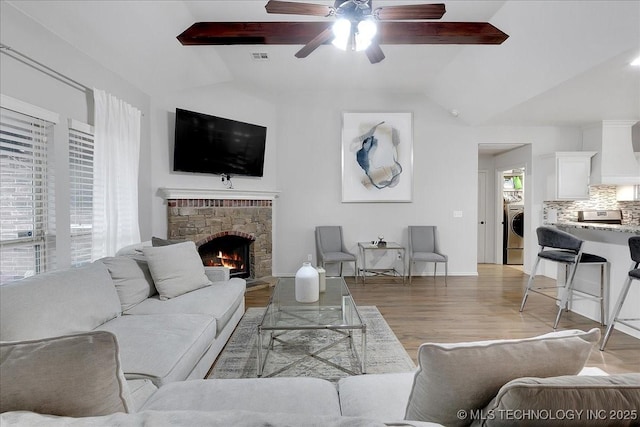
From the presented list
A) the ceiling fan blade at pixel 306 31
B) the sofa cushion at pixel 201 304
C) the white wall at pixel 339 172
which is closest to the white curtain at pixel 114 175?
the sofa cushion at pixel 201 304

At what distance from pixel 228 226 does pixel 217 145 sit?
117 centimetres

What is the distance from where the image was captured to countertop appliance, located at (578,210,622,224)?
5156mm

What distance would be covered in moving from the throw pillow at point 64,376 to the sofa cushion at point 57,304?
1.06 meters

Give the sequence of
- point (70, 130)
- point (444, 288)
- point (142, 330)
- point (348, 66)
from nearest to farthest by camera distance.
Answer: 1. point (142, 330)
2. point (70, 130)
3. point (348, 66)
4. point (444, 288)

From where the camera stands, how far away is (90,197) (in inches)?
121

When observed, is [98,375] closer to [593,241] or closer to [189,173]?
[189,173]

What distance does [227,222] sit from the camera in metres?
4.68

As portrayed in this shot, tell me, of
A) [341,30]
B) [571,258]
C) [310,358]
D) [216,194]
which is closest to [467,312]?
[571,258]

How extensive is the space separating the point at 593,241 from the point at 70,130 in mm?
5210

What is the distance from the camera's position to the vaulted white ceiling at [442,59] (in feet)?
8.64

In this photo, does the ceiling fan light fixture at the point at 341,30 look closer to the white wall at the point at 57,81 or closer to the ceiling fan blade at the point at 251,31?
the ceiling fan blade at the point at 251,31

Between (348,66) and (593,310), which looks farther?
(348,66)

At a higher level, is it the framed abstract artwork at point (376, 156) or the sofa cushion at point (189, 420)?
the framed abstract artwork at point (376, 156)

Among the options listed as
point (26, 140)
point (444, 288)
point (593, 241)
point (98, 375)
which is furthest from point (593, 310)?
point (26, 140)
